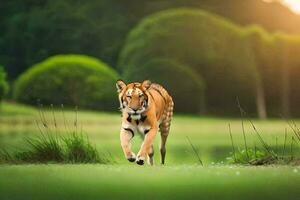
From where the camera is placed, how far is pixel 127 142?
29.3ft

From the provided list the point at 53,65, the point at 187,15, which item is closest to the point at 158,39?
the point at 187,15

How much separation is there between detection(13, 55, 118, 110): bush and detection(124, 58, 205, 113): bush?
0.89 metres

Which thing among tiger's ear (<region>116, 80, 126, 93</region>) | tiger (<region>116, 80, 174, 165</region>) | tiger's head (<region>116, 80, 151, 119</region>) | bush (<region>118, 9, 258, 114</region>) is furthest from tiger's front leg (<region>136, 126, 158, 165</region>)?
bush (<region>118, 9, 258, 114</region>)

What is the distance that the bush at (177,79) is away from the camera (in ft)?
84.5

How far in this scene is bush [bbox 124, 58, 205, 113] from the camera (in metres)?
25.8

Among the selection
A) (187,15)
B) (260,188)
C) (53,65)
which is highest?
(187,15)

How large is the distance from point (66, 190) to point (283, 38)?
24.8 m

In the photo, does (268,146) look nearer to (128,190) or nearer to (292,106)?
(128,190)

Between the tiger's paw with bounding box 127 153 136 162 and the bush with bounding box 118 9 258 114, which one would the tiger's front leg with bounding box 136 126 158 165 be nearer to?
the tiger's paw with bounding box 127 153 136 162

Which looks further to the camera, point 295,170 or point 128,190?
point 295,170

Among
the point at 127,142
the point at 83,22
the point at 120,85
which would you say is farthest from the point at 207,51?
the point at 127,142

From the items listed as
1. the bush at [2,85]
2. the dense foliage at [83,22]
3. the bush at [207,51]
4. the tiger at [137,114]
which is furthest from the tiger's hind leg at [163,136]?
the dense foliage at [83,22]

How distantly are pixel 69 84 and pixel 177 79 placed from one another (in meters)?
3.67

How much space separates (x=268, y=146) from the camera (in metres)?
10.2
